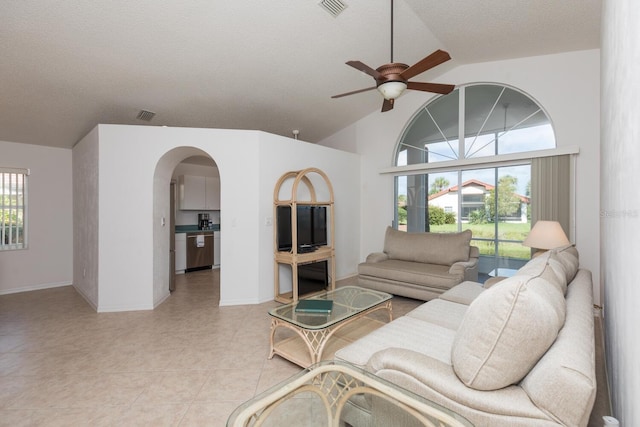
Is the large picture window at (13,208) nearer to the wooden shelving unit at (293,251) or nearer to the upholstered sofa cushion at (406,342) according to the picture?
the wooden shelving unit at (293,251)

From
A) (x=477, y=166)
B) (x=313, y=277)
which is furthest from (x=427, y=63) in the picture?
(x=313, y=277)

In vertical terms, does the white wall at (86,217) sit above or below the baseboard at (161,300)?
above

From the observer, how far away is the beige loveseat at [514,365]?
1.00 meters

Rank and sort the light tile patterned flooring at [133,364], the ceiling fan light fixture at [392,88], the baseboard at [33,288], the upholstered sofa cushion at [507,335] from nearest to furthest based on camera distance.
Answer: the upholstered sofa cushion at [507,335], the light tile patterned flooring at [133,364], the ceiling fan light fixture at [392,88], the baseboard at [33,288]

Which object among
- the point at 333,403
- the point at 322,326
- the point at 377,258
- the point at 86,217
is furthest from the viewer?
the point at 377,258

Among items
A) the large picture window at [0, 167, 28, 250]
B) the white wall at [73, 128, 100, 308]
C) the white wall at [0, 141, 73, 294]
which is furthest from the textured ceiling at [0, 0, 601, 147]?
the large picture window at [0, 167, 28, 250]

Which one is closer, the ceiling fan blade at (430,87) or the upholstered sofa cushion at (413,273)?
the ceiling fan blade at (430,87)

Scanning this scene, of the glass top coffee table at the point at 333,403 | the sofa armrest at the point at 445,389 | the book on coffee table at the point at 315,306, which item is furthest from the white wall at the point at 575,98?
the glass top coffee table at the point at 333,403

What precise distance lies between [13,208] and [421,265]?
6295 mm

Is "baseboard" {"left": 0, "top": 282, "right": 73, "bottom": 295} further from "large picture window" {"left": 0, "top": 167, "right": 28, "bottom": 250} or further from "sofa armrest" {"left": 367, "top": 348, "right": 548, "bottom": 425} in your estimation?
"sofa armrest" {"left": 367, "top": 348, "right": 548, "bottom": 425}

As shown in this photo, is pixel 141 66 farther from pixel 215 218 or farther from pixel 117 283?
pixel 215 218

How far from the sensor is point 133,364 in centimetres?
241

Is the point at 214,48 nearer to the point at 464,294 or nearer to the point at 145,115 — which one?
the point at 145,115

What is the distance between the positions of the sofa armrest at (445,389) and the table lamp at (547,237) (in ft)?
8.47
